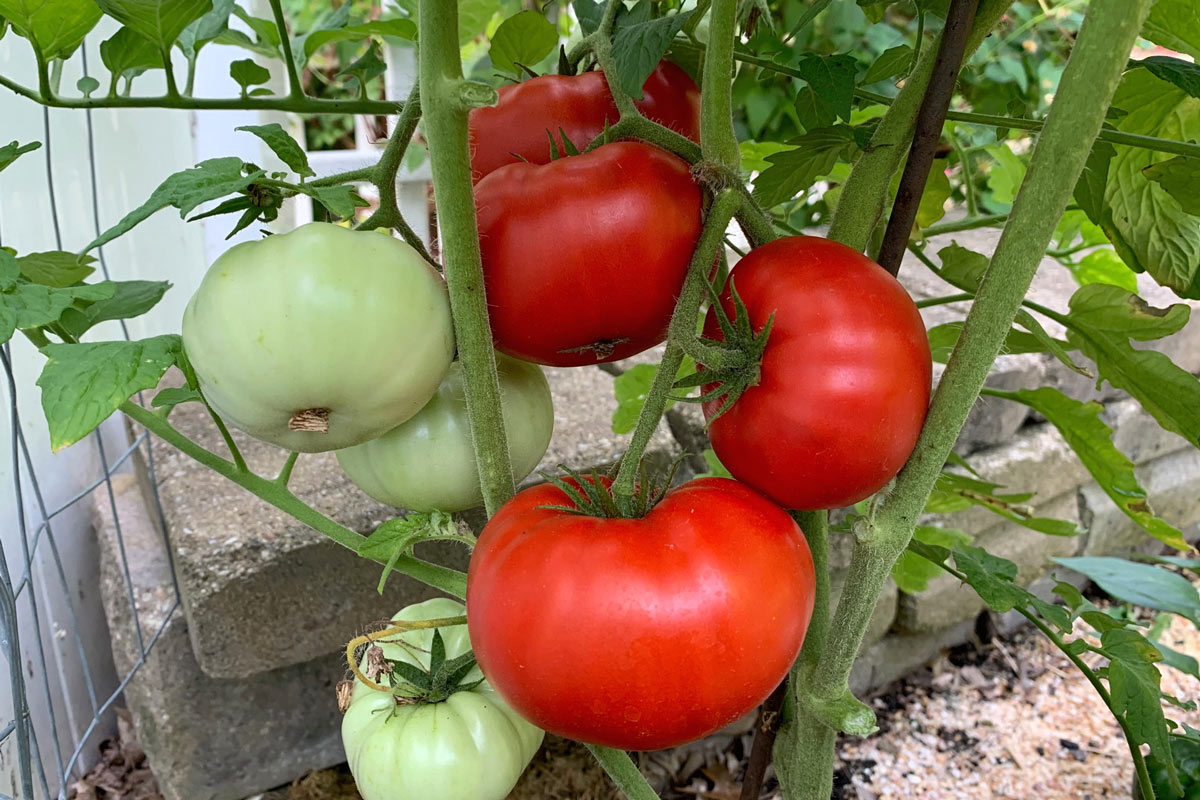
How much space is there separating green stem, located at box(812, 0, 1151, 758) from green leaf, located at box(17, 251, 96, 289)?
0.41 m

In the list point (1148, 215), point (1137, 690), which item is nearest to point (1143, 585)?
point (1137, 690)

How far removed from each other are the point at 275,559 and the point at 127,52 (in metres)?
0.50

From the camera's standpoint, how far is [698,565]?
309 millimetres

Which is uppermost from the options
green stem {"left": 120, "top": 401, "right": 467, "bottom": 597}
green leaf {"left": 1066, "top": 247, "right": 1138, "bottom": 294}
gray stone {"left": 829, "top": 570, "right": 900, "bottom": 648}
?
green leaf {"left": 1066, "top": 247, "right": 1138, "bottom": 294}

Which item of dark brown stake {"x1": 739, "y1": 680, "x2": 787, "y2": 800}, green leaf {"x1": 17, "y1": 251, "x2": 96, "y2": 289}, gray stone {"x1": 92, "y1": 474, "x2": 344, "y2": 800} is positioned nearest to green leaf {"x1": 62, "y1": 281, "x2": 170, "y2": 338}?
green leaf {"x1": 17, "y1": 251, "x2": 96, "y2": 289}

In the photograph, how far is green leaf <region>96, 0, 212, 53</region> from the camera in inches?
14.6

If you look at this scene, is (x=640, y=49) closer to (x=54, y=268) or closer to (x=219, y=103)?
(x=219, y=103)

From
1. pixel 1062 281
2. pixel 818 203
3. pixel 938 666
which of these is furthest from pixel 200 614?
pixel 1062 281

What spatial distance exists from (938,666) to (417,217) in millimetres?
1049

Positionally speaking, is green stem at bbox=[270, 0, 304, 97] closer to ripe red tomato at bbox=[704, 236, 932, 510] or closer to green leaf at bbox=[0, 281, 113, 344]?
green leaf at bbox=[0, 281, 113, 344]

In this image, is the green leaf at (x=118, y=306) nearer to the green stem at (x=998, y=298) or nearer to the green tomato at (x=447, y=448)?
the green tomato at (x=447, y=448)

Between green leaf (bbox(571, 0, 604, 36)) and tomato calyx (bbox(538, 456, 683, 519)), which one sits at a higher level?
green leaf (bbox(571, 0, 604, 36))

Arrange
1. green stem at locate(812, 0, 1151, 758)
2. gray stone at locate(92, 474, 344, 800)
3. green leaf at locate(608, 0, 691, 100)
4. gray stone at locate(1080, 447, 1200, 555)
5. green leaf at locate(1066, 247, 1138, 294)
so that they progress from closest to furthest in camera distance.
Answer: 1. green stem at locate(812, 0, 1151, 758)
2. green leaf at locate(608, 0, 691, 100)
3. green leaf at locate(1066, 247, 1138, 294)
4. gray stone at locate(92, 474, 344, 800)
5. gray stone at locate(1080, 447, 1200, 555)

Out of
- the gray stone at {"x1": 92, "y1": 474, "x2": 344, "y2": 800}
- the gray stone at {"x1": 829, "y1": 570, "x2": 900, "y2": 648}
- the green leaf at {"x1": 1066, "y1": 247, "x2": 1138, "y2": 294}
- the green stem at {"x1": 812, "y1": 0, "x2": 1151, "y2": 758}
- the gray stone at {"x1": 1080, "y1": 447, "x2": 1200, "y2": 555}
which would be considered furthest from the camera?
the gray stone at {"x1": 1080, "y1": 447, "x2": 1200, "y2": 555}
